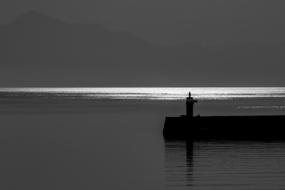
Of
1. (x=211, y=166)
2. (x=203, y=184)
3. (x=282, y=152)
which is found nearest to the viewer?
(x=203, y=184)

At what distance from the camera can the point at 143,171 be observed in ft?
101

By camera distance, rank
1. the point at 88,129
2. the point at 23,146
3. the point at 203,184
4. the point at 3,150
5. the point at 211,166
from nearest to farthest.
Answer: the point at 203,184, the point at 211,166, the point at 3,150, the point at 23,146, the point at 88,129

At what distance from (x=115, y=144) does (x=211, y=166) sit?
14.8m

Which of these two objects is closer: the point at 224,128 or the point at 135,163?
the point at 135,163

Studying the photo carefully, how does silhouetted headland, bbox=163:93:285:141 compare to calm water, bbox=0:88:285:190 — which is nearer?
calm water, bbox=0:88:285:190

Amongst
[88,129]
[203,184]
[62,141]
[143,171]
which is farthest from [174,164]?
[88,129]

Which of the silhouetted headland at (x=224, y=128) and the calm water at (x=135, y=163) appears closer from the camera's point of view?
the calm water at (x=135, y=163)

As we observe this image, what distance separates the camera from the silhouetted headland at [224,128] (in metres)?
43.3

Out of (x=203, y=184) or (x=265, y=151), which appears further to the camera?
(x=265, y=151)

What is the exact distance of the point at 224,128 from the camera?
4403 centimetres

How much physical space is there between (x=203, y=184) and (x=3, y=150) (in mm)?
16994

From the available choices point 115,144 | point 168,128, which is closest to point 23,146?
point 115,144

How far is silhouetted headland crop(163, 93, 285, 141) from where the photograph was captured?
142ft

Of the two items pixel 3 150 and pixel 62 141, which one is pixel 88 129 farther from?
pixel 3 150
